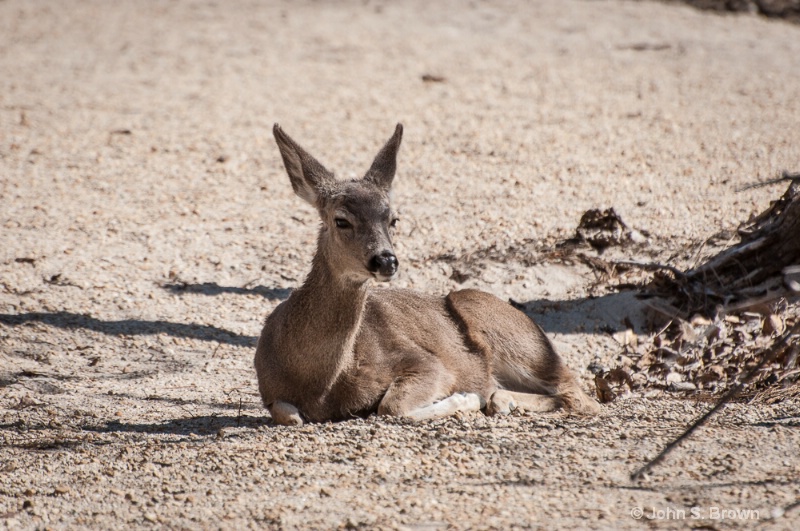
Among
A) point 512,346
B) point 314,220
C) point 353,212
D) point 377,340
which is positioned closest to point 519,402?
point 512,346

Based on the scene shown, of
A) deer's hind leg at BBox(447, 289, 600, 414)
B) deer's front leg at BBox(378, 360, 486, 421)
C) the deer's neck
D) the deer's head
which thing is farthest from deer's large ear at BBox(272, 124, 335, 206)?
deer's hind leg at BBox(447, 289, 600, 414)

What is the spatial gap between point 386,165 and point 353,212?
84 cm

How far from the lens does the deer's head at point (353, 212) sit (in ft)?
18.6

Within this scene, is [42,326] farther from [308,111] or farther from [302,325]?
[308,111]

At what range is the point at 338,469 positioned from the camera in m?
4.91

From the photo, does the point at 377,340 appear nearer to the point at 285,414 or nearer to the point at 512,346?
the point at 285,414

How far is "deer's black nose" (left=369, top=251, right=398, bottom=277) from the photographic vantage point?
5.52 m

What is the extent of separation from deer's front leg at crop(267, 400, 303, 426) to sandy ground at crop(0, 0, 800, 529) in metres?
0.16

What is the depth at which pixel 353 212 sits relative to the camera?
591cm

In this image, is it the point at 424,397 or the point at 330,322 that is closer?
the point at 330,322

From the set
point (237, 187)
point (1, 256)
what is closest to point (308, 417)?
point (1, 256)

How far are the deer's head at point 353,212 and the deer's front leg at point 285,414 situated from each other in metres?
0.88

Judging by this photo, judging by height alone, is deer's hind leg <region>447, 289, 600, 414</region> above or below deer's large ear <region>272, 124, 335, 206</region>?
below

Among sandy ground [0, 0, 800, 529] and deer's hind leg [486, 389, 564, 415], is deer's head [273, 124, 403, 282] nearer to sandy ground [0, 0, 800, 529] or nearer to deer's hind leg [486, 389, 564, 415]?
sandy ground [0, 0, 800, 529]
